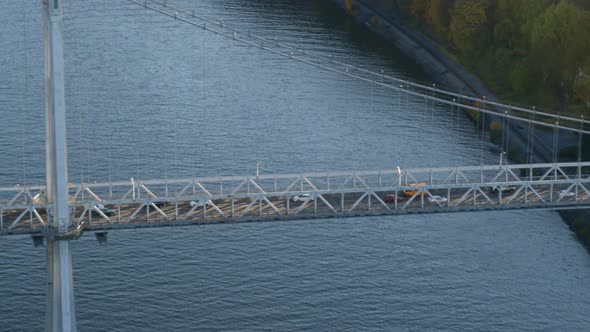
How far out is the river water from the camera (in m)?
52.0

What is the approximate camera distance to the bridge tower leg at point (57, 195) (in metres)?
45.4

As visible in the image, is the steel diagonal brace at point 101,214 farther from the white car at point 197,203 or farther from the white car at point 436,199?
the white car at point 436,199

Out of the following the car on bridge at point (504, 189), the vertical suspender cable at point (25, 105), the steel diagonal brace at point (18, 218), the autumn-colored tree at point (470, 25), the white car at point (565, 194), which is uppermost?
the autumn-colored tree at point (470, 25)

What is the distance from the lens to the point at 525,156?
229ft

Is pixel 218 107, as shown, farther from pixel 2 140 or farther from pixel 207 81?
pixel 2 140

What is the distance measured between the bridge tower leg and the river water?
372 centimetres

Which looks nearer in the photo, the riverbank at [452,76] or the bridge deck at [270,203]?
the bridge deck at [270,203]

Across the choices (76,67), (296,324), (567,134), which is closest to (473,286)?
(296,324)

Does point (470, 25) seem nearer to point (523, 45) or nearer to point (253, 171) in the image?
point (523, 45)

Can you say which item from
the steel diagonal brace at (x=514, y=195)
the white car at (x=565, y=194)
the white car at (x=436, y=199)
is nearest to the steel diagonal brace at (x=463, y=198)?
the white car at (x=436, y=199)

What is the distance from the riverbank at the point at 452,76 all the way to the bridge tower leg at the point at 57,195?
2266 cm

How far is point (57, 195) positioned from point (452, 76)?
4002cm

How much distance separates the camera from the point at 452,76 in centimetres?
8269

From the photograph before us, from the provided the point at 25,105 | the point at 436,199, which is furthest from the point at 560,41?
the point at 25,105
